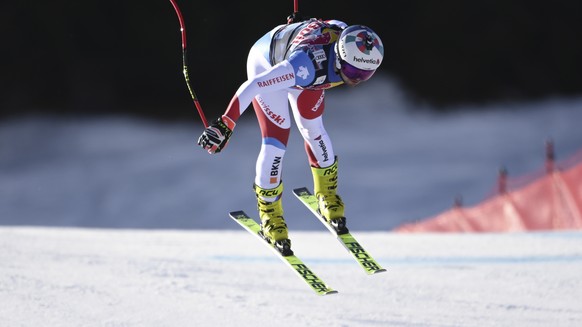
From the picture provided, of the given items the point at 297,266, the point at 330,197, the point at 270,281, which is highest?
the point at 330,197

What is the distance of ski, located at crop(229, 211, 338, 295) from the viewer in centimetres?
Result: 656

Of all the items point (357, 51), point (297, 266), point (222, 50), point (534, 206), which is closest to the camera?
point (357, 51)

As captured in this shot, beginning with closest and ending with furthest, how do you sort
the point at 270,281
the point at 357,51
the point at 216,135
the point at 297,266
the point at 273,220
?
the point at 216,135
the point at 357,51
the point at 297,266
the point at 273,220
the point at 270,281

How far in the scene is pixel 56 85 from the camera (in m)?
17.2

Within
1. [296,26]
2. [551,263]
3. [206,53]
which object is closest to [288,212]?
[206,53]

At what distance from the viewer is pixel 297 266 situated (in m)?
6.81

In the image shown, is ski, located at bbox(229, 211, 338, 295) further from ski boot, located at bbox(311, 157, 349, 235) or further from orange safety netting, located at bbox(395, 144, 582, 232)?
orange safety netting, located at bbox(395, 144, 582, 232)

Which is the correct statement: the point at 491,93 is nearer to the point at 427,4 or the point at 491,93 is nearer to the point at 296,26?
the point at 427,4

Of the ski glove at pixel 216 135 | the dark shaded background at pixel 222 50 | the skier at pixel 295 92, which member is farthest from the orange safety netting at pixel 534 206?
the ski glove at pixel 216 135

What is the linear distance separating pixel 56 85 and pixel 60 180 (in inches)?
68.4

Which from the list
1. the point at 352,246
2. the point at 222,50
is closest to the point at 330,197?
the point at 352,246

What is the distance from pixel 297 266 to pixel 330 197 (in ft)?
1.85

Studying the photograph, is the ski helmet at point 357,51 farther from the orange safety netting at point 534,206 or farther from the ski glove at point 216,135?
the orange safety netting at point 534,206

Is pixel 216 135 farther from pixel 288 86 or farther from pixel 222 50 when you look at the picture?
pixel 222 50
